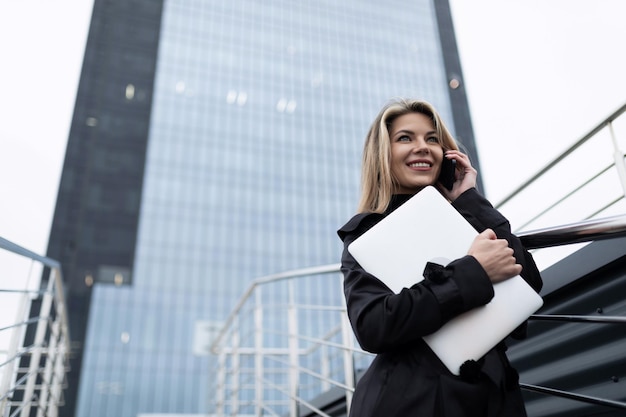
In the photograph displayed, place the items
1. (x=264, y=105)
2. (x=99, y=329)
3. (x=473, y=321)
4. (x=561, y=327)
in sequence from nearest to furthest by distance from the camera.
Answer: (x=473, y=321)
(x=561, y=327)
(x=99, y=329)
(x=264, y=105)

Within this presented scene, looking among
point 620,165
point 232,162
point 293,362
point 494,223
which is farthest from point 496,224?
point 232,162

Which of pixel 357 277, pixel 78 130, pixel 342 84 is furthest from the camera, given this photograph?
pixel 342 84

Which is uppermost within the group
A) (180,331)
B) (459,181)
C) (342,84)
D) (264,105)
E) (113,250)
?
(342,84)

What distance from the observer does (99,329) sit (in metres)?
26.9

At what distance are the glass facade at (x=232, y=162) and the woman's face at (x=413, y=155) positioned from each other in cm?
2667

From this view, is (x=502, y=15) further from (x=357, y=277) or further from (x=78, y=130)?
(x=78, y=130)

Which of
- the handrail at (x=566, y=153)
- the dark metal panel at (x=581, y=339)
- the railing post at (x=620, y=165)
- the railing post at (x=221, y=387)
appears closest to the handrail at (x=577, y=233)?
the dark metal panel at (x=581, y=339)

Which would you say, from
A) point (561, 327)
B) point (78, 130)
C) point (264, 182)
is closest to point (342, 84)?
point (264, 182)

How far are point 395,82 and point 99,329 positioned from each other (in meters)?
28.2

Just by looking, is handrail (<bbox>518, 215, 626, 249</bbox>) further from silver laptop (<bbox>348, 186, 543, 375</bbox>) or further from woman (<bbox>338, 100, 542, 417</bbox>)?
silver laptop (<bbox>348, 186, 543, 375</bbox>)

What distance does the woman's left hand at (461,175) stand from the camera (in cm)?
116

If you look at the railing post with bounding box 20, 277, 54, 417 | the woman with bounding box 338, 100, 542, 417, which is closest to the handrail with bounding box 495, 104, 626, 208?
the woman with bounding box 338, 100, 542, 417

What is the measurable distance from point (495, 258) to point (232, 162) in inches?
1260

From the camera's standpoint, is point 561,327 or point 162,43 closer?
point 561,327
